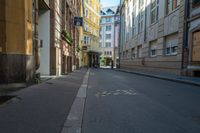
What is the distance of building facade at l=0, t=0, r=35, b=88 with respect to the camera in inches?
260

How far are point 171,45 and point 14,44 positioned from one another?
47.2ft

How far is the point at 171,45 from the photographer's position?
1744cm

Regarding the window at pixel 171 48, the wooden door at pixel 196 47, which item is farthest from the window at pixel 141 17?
the wooden door at pixel 196 47

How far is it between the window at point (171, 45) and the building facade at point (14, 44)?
13.3 metres

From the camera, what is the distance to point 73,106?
486 cm

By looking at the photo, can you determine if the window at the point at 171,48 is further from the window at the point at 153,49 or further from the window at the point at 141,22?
the window at the point at 141,22

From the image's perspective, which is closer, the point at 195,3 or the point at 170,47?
the point at 195,3

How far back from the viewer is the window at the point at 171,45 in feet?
54.6

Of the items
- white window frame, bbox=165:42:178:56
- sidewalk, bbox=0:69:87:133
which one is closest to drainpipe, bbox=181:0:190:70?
white window frame, bbox=165:42:178:56

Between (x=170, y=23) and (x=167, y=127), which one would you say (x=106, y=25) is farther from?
(x=167, y=127)

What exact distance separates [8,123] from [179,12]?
15735 millimetres

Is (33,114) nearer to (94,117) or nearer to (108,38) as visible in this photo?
(94,117)

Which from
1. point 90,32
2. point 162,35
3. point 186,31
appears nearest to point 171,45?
point 162,35

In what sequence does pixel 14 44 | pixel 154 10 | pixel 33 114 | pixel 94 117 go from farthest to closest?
pixel 154 10 → pixel 14 44 → pixel 94 117 → pixel 33 114
